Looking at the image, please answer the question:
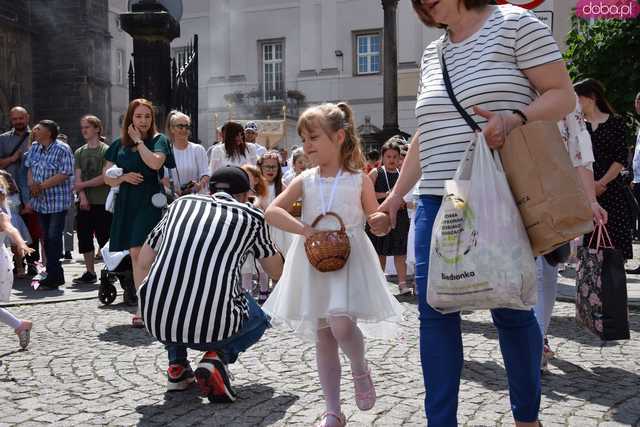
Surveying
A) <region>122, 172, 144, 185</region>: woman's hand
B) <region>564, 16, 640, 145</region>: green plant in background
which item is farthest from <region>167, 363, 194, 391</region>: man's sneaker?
<region>564, 16, 640, 145</region>: green plant in background

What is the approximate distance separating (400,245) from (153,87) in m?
3.74

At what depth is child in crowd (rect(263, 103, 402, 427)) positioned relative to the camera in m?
3.65

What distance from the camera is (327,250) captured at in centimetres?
353

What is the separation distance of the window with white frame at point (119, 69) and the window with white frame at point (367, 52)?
34.9 ft

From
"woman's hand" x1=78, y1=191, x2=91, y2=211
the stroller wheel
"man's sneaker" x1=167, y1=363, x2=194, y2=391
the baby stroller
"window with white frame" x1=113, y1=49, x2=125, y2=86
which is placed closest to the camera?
"man's sneaker" x1=167, y1=363, x2=194, y2=391

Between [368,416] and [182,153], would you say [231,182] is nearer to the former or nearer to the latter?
[368,416]

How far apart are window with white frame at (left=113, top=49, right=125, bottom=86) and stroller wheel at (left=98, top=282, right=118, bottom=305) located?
2905 cm

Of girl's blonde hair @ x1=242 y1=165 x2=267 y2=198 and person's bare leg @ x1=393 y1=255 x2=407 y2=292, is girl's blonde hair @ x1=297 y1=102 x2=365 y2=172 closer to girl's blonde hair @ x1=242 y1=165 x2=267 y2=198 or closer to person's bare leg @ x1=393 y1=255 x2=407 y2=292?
girl's blonde hair @ x1=242 y1=165 x2=267 y2=198

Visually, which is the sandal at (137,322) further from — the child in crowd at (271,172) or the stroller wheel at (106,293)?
the child in crowd at (271,172)

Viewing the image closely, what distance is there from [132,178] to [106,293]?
1.88 metres

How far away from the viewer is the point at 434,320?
2943mm

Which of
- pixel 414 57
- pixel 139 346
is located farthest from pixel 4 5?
pixel 139 346

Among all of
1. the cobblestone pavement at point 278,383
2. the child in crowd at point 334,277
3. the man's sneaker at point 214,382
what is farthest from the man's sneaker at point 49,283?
the child in crowd at point 334,277

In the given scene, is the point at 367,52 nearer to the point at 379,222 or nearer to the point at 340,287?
the point at 340,287
